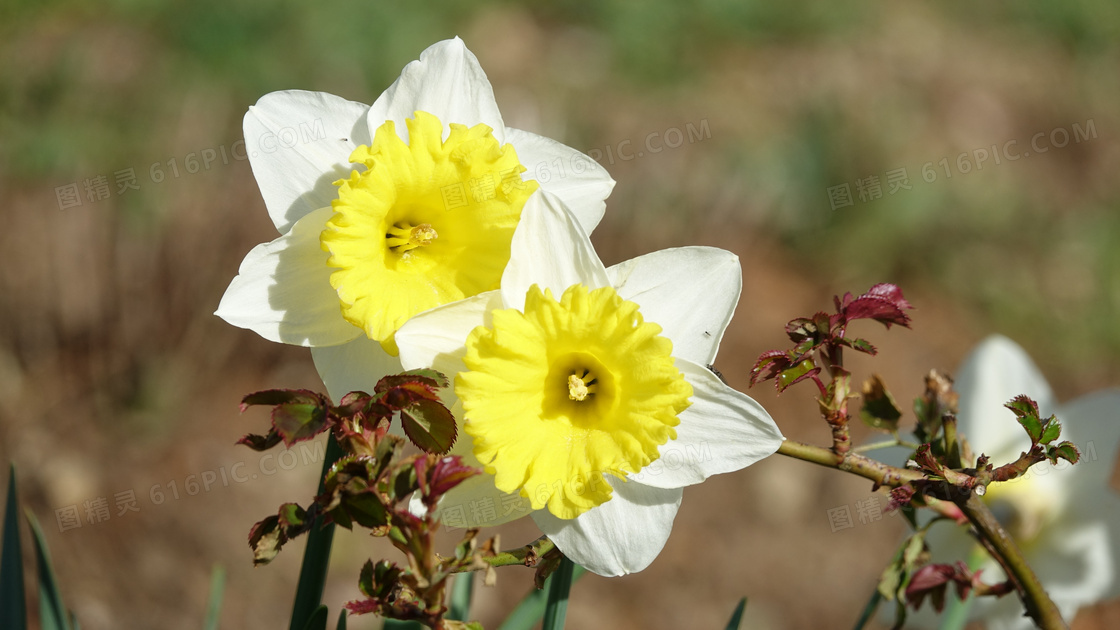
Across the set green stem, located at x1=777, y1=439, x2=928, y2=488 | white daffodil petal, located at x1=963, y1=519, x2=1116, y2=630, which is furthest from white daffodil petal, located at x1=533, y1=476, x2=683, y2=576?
white daffodil petal, located at x1=963, y1=519, x2=1116, y2=630

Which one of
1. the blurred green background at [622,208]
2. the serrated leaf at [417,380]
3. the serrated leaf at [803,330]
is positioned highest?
the blurred green background at [622,208]

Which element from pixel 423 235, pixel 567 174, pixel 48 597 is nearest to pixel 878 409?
pixel 567 174

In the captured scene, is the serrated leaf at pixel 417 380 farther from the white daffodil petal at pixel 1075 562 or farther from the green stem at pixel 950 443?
the white daffodil petal at pixel 1075 562

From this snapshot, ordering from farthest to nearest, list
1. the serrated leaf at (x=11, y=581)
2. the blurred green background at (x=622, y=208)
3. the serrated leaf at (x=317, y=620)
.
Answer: the blurred green background at (x=622, y=208), the serrated leaf at (x=11, y=581), the serrated leaf at (x=317, y=620)

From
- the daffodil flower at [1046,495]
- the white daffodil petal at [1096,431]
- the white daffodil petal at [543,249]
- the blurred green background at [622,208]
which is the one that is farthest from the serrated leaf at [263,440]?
the blurred green background at [622,208]

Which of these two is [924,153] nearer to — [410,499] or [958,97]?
[958,97]

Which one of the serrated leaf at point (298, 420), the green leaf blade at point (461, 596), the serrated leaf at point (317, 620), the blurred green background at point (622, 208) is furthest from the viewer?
the blurred green background at point (622, 208)
